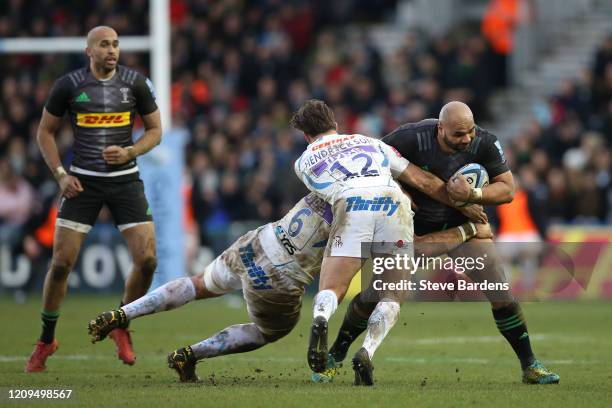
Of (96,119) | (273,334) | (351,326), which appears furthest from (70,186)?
(351,326)

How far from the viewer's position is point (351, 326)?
30.7 feet

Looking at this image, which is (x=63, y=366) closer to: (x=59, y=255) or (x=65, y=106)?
(x=59, y=255)

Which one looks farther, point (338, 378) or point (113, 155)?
point (113, 155)

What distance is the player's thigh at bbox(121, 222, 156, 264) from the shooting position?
409 inches

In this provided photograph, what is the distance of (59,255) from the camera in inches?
403

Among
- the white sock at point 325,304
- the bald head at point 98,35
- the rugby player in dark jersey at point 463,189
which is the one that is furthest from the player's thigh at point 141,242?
the white sock at point 325,304

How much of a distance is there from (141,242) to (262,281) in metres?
1.87

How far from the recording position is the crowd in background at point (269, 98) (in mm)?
20234

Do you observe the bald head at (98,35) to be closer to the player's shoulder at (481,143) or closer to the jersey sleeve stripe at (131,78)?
the jersey sleeve stripe at (131,78)

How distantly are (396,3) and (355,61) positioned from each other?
4493 mm

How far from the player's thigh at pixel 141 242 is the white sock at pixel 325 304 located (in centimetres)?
237

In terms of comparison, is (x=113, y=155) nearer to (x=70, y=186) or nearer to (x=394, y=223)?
(x=70, y=186)

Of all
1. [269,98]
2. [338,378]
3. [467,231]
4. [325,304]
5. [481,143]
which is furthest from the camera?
[269,98]

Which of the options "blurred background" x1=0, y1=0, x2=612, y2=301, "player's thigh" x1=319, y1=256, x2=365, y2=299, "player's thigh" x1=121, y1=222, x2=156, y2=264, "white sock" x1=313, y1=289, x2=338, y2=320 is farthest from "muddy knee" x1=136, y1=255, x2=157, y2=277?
"blurred background" x1=0, y1=0, x2=612, y2=301
